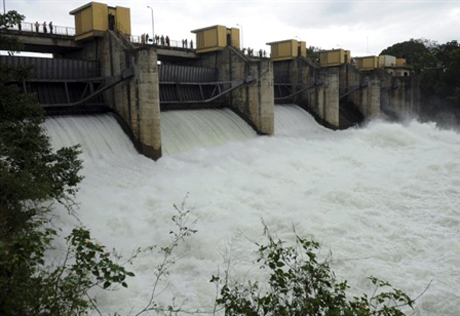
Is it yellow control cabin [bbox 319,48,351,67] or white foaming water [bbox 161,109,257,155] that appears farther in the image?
yellow control cabin [bbox 319,48,351,67]

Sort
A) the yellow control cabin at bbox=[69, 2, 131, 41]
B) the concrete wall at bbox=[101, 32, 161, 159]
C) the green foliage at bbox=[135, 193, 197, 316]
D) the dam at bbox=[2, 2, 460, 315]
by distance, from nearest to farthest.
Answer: the green foliage at bbox=[135, 193, 197, 316]
the dam at bbox=[2, 2, 460, 315]
the concrete wall at bbox=[101, 32, 161, 159]
the yellow control cabin at bbox=[69, 2, 131, 41]

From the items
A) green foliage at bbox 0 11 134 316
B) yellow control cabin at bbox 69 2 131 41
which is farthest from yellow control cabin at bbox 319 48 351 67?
green foliage at bbox 0 11 134 316

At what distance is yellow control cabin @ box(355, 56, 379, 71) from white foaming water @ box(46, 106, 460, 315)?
878 inches

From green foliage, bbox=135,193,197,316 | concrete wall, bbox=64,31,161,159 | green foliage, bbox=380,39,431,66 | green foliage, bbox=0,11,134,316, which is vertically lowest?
green foliage, bbox=135,193,197,316

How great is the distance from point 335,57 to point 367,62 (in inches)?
299

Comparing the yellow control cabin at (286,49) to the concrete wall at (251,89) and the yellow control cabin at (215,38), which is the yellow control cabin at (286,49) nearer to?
the yellow control cabin at (215,38)

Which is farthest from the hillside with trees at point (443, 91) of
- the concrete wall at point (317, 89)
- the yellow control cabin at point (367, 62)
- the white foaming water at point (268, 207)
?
the white foaming water at point (268, 207)

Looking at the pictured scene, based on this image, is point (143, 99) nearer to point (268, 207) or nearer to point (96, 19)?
point (96, 19)

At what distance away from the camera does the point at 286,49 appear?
1107 inches

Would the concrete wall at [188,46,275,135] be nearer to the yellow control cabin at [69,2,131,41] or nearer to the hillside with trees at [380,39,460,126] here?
the yellow control cabin at [69,2,131,41]

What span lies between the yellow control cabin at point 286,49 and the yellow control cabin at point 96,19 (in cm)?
1325

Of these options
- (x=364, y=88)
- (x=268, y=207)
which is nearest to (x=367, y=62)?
(x=364, y=88)

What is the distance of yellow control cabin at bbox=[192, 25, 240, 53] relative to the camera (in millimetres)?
22109

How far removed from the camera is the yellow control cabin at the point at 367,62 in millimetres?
38812
